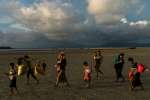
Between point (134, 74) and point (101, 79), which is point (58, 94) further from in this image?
point (101, 79)

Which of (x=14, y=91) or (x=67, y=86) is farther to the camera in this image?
(x=67, y=86)

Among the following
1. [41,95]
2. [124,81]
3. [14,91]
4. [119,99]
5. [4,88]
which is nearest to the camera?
[119,99]

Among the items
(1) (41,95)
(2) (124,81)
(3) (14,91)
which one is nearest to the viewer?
(1) (41,95)

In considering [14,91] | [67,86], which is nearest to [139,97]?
[67,86]

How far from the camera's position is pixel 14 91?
1755cm

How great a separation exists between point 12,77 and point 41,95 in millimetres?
1556

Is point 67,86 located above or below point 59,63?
below

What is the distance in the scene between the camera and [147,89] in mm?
17734

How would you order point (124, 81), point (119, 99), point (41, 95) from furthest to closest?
1. point (124, 81)
2. point (41, 95)
3. point (119, 99)

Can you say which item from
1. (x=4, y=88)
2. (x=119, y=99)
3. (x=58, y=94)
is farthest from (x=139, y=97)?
(x=4, y=88)

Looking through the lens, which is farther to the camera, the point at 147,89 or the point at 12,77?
the point at 147,89

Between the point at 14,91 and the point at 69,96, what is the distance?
3239mm

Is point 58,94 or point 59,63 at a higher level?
point 59,63

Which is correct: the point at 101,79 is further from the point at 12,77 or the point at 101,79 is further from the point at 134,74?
the point at 12,77
